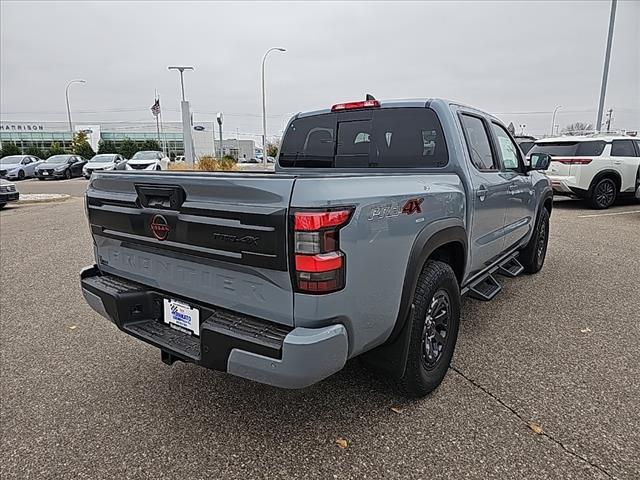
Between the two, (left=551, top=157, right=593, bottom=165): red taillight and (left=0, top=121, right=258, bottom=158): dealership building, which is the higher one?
(left=0, top=121, right=258, bottom=158): dealership building

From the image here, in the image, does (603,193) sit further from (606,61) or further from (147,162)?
(147,162)

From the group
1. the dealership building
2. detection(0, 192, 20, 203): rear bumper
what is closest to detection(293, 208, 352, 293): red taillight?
detection(0, 192, 20, 203): rear bumper

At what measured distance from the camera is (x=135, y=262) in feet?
8.80

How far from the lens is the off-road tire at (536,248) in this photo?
538 centimetres

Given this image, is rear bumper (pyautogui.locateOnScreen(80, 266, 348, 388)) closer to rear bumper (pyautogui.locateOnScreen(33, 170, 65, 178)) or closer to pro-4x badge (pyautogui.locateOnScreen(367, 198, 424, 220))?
pro-4x badge (pyautogui.locateOnScreen(367, 198, 424, 220))

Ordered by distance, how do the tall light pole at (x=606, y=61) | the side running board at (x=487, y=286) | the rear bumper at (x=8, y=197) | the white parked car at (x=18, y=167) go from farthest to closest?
the white parked car at (x=18, y=167)
the tall light pole at (x=606, y=61)
the rear bumper at (x=8, y=197)
the side running board at (x=487, y=286)

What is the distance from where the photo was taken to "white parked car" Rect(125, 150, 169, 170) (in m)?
20.6

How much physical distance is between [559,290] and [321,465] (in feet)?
12.5

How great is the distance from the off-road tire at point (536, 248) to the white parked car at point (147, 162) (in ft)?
57.9

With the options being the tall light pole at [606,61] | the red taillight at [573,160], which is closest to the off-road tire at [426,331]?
the red taillight at [573,160]

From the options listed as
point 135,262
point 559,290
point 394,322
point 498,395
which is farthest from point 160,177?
point 559,290

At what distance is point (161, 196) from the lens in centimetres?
233

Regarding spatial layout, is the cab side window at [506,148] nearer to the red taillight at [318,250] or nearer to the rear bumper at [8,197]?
the red taillight at [318,250]

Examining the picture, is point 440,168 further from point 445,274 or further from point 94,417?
point 94,417
